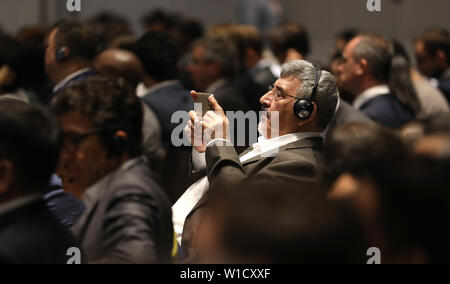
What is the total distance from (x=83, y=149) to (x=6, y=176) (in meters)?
0.47

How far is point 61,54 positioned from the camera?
3.93 metres

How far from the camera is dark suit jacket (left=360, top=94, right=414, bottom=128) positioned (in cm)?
409

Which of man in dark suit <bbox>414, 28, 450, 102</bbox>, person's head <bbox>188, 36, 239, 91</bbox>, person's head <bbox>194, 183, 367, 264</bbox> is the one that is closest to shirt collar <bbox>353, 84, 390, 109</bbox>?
person's head <bbox>188, 36, 239, 91</bbox>

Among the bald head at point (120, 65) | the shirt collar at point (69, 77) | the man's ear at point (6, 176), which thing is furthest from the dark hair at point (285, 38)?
the man's ear at point (6, 176)

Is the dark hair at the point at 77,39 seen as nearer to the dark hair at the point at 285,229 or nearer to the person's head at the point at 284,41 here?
the person's head at the point at 284,41

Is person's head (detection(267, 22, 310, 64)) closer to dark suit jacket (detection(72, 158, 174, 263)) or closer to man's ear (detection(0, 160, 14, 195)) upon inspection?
dark suit jacket (detection(72, 158, 174, 263))

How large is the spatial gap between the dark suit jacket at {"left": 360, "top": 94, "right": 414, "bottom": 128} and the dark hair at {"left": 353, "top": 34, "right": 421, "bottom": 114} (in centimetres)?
7

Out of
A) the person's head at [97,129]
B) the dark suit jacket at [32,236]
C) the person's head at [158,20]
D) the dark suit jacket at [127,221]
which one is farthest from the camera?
the person's head at [158,20]

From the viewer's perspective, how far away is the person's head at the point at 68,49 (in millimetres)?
3936

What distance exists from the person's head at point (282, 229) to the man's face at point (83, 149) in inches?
38.4

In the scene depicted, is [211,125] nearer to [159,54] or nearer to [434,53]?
[159,54]

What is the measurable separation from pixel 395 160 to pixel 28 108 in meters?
0.99

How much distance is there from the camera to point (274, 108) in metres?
2.92
